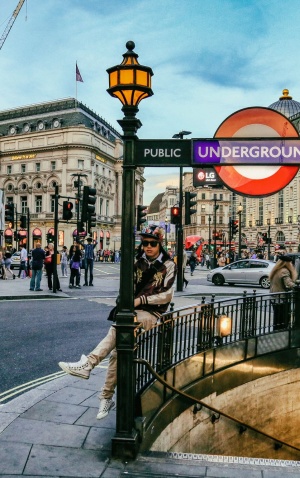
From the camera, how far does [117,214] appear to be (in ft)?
306

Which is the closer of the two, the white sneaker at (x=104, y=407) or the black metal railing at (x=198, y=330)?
the white sneaker at (x=104, y=407)

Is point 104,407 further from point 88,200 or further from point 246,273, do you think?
point 246,273

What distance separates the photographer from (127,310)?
4.37 meters

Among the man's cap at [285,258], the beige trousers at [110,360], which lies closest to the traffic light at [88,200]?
the man's cap at [285,258]

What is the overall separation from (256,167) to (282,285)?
243 inches

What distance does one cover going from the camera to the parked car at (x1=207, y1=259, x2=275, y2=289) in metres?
24.0

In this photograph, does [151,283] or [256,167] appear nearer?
[256,167]

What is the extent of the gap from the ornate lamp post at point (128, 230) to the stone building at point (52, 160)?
70.5 m

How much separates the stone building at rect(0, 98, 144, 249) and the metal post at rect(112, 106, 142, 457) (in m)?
70.6

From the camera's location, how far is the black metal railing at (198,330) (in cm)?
533

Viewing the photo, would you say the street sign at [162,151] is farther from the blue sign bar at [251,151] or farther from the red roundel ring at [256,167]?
the red roundel ring at [256,167]

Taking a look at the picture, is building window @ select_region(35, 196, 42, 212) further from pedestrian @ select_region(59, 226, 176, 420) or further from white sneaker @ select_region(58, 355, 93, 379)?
white sneaker @ select_region(58, 355, 93, 379)

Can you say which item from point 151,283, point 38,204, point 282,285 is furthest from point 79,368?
point 38,204

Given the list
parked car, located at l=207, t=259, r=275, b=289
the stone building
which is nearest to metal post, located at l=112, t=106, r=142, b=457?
parked car, located at l=207, t=259, r=275, b=289
